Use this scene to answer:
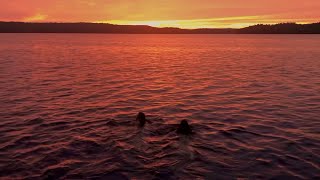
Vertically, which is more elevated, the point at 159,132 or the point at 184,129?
the point at 184,129

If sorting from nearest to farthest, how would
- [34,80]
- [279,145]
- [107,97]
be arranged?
1. [279,145]
2. [107,97]
3. [34,80]

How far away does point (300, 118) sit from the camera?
923 inches

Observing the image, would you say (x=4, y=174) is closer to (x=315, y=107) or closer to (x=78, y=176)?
(x=78, y=176)

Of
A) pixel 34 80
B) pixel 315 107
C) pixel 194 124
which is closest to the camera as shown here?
pixel 194 124

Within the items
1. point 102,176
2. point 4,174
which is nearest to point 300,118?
point 102,176

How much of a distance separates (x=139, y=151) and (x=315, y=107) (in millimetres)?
17206

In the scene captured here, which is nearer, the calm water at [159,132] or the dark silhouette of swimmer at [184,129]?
the calm water at [159,132]

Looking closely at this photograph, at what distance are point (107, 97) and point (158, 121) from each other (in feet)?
33.1

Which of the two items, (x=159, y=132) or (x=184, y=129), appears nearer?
(x=184, y=129)

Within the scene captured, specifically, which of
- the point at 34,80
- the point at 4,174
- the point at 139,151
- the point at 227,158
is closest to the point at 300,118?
the point at 227,158

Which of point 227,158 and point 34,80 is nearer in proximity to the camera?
point 227,158

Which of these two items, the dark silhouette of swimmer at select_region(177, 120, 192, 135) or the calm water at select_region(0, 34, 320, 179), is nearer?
the calm water at select_region(0, 34, 320, 179)

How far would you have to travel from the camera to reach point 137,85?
39375mm

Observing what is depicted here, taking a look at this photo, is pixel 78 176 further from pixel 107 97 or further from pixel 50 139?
pixel 107 97
